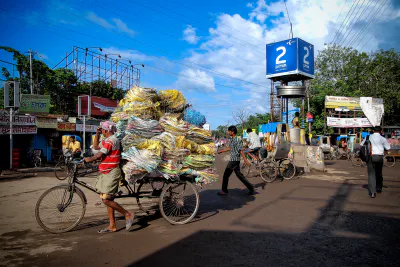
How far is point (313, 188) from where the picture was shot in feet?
29.5

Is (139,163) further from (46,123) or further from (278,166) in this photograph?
(46,123)

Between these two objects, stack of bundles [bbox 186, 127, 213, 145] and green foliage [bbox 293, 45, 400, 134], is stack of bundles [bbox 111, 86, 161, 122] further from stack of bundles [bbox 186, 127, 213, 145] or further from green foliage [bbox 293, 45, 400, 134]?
green foliage [bbox 293, 45, 400, 134]

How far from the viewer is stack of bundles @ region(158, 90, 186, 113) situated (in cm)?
578

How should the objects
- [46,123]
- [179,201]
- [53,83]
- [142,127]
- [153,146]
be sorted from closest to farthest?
[153,146] → [142,127] → [179,201] → [46,123] → [53,83]

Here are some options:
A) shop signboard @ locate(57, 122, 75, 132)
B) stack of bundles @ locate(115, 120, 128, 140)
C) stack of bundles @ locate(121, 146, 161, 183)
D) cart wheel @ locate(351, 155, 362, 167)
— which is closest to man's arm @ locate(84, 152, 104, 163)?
stack of bundles @ locate(121, 146, 161, 183)

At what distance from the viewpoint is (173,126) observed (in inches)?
206

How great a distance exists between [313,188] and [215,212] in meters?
4.45

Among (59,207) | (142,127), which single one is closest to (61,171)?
(59,207)

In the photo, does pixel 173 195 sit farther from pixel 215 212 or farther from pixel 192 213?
pixel 215 212

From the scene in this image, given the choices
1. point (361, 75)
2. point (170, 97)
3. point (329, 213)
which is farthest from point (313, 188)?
point (361, 75)

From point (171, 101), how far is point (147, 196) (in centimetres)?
197

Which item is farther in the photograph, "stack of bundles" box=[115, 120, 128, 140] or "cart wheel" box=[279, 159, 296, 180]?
"cart wheel" box=[279, 159, 296, 180]

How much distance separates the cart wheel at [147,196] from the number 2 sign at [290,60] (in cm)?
1944

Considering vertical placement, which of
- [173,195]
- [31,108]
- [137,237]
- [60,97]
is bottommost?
[137,237]
